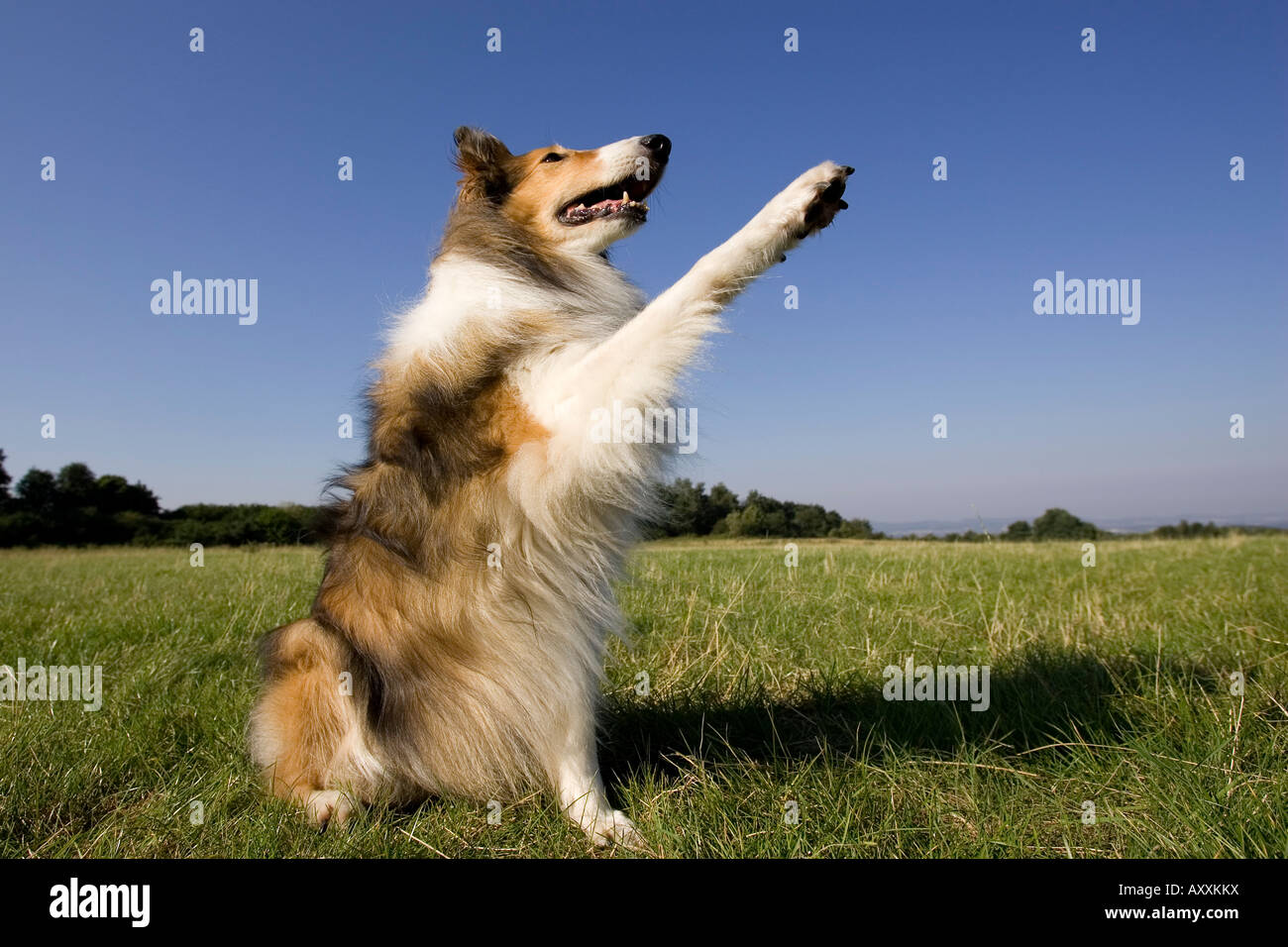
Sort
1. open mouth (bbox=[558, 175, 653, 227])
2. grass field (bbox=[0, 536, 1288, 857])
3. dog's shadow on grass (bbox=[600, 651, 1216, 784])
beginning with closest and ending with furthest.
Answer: grass field (bbox=[0, 536, 1288, 857]), dog's shadow on grass (bbox=[600, 651, 1216, 784]), open mouth (bbox=[558, 175, 653, 227])

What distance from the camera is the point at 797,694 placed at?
4.67 metres

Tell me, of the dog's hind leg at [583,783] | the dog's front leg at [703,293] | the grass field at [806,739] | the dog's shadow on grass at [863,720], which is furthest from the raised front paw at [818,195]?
the dog's shadow on grass at [863,720]

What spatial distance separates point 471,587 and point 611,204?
2.03 m

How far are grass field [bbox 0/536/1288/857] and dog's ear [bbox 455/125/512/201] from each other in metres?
2.08

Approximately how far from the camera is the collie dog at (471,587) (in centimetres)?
315

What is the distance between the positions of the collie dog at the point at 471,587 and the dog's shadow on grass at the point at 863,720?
2.03ft

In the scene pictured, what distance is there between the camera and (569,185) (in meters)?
3.89

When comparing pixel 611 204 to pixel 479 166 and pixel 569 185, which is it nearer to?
pixel 569 185

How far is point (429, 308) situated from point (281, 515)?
23817mm

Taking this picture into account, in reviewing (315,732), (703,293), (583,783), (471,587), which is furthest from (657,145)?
(315,732)

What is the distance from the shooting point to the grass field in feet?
9.61

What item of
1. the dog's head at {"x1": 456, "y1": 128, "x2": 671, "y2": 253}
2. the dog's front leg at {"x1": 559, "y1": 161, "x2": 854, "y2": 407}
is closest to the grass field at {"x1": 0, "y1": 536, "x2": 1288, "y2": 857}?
the dog's front leg at {"x1": 559, "y1": 161, "x2": 854, "y2": 407}

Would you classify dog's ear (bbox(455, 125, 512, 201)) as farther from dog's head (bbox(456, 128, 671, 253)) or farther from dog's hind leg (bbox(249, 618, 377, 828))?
dog's hind leg (bbox(249, 618, 377, 828))
